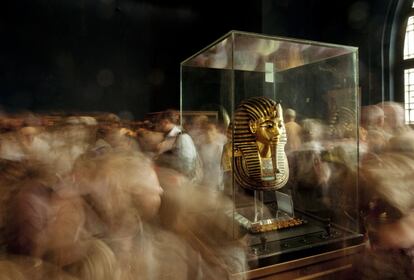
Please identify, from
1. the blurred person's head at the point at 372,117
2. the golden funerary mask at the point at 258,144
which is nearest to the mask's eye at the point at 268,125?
the golden funerary mask at the point at 258,144

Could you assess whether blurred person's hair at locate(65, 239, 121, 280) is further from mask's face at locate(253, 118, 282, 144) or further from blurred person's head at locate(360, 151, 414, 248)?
mask's face at locate(253, 118, 282, 144)

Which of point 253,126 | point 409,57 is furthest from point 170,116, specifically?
point 409,57

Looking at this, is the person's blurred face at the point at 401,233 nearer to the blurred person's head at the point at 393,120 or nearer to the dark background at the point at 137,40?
the blurred person's head at the point at 393,120

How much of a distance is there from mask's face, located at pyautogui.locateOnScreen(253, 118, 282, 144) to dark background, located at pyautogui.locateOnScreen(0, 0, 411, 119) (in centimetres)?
129

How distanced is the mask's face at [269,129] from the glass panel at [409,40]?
2.08 m

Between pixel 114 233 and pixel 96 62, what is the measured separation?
2.15 m

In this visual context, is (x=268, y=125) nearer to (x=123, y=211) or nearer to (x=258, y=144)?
(x=258, y=144)

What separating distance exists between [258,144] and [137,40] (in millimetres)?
1684

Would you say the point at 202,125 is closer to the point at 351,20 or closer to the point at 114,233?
the point at 114,233

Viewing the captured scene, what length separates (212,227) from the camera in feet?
3.86

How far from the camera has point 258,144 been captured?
1371 millimetres

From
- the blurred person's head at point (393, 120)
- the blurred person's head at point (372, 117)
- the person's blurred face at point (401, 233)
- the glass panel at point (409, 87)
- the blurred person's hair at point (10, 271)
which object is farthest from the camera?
the glass panel at point (409, 87)

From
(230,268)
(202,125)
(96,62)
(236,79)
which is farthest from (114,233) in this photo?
(96,62)

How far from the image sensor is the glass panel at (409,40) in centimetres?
255
